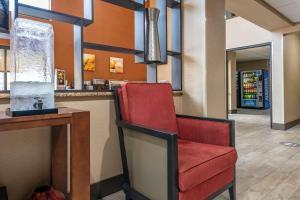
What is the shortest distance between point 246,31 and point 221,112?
3.90 metres

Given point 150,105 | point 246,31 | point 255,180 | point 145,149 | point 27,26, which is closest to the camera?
point 27,26

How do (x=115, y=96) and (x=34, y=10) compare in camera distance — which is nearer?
(x=34, y=10)

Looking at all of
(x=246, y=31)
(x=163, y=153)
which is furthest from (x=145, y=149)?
(x=246, y=31)

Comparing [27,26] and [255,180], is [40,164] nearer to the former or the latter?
[27,26]

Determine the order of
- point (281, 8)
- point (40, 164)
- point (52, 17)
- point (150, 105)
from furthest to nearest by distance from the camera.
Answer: point (281, 8)
point (150, 105)
point (52, 17)
point (40, 164)

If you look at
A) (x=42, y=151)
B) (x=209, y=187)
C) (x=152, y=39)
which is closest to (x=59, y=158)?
(x=42, y=151)

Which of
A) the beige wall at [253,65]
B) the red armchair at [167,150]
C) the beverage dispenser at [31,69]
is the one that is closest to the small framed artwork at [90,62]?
the red armchair at [167,150]

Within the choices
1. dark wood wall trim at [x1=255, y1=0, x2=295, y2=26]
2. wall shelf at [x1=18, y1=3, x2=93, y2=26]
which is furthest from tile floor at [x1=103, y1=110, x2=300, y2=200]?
dark wood wall trim at [x1=255, y1=0, x2=295, y2=26]

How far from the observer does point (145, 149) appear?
1.43 metres

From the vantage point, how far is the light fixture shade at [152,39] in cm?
211

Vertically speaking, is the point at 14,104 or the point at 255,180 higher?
the point at 14,104

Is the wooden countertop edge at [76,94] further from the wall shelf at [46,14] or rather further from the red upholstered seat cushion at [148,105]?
the wall shelf at [46,14]

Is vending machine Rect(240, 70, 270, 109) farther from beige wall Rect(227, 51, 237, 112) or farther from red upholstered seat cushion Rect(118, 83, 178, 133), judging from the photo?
red upholstered seat cushion Rect(118, 83, 178, 133)

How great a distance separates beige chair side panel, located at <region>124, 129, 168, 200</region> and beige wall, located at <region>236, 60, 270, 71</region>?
10.8 m
